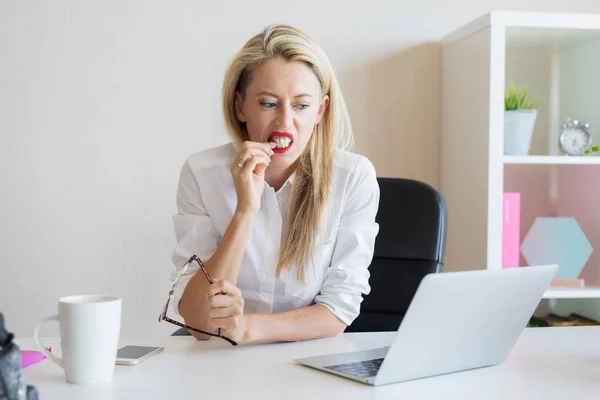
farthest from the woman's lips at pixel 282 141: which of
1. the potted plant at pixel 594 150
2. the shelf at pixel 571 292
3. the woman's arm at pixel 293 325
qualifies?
the potted plant at pixel 594 150

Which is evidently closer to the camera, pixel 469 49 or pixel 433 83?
pixel 469 49

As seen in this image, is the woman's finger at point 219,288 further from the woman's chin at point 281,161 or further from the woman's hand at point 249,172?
the woman's chin at point 281,161

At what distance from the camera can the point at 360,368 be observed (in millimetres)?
1068

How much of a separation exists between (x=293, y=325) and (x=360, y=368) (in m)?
0.30

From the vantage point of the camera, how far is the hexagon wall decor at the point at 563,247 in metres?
2.50

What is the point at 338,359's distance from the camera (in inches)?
44.8

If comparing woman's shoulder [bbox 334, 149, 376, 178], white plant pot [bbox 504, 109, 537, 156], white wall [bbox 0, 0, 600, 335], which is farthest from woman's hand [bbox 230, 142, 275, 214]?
white plant pot [bbox 504, 109, 537, 156]

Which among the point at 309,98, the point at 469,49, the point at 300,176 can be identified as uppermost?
the point at 469,49

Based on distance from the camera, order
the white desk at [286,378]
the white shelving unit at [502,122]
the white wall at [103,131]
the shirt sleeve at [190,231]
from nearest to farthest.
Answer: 1. the white desk at [286,378]
2. the shirt sleeve at [190,231]
3. the white shelving unit at [502,122]
4. the white wall at [103,131]

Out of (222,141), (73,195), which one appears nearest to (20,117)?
(73,195)

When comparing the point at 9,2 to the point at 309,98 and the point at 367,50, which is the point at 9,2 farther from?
the point at 309,98

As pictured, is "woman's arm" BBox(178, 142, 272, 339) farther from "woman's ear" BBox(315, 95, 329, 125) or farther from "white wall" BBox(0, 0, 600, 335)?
"white wall" BBox(0, 0, 600, 335)

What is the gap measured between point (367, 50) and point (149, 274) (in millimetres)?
1081

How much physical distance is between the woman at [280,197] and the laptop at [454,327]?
1.34 feet
